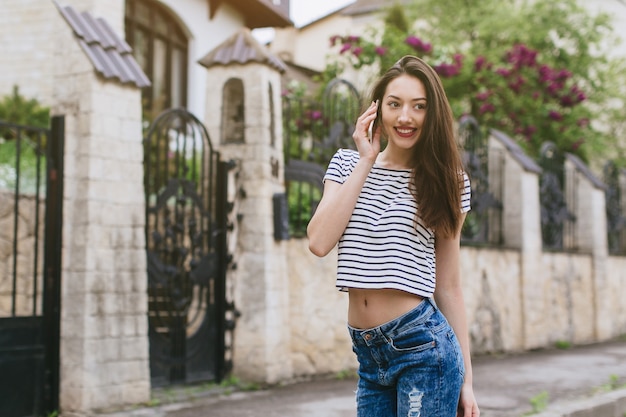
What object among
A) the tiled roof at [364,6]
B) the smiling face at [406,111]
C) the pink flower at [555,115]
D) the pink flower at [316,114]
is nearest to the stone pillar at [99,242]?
the pink flower at [316,114]

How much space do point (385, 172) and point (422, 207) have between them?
19 centimetres

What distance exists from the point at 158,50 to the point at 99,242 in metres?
9.57

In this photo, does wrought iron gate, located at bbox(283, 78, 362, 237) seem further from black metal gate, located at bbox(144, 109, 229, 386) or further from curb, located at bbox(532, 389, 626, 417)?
curb, located at bbox(532, 389, 626, 417)

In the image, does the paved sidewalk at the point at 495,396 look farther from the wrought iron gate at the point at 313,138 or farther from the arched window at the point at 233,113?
the arched window at the point at 233,113

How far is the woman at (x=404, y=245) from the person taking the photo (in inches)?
104

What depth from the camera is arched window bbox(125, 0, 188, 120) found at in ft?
47.5

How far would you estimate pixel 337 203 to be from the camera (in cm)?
266

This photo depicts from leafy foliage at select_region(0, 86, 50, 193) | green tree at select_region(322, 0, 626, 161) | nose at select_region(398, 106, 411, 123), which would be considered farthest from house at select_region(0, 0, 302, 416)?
green tree at select_region(322, 0, 626, 161)

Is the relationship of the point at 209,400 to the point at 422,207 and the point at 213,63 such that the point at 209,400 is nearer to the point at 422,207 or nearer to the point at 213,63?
the point at 213,63

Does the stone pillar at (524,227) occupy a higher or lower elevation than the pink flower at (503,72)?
lower

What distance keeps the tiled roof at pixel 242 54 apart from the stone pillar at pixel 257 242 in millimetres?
63

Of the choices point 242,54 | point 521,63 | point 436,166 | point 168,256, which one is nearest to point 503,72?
point 521,63

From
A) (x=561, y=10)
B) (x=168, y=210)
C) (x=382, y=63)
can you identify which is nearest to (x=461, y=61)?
(x=382, y=63)

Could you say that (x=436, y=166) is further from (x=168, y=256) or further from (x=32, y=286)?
(x=168, y=256)
